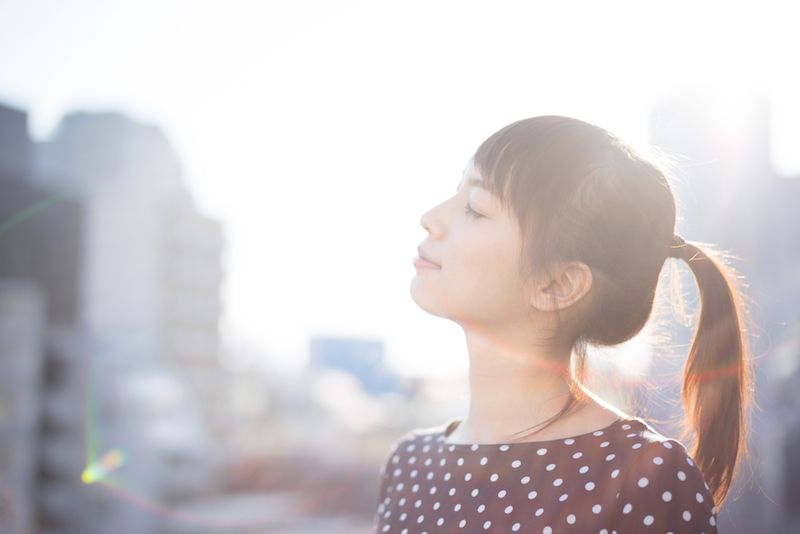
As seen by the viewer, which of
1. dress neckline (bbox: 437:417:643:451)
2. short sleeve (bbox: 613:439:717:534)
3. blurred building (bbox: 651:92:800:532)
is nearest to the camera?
short sleeve (bbox: 613:439:717:534)

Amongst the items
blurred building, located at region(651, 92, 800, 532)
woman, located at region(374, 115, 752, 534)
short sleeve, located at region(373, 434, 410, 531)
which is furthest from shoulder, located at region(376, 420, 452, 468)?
blurred building, located at region(651, 92, 800, 532)

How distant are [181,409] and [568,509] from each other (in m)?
13.2

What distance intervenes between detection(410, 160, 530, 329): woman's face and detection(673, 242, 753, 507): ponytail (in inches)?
10.2

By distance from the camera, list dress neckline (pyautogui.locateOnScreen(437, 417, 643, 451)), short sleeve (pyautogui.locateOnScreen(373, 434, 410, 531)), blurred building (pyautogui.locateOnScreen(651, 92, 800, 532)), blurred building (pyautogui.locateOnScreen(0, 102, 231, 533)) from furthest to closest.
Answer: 1. blurred building (pyautogui.locateOnScreen(0, 102, 231, 533))
2. blurred building (pyautogui.locateOnScreen(651, 92, 800, 532))
3. short sleeve (pyautogui.locateOnScreen(373, 434, 410, 531))
4. dress neckline (pyautogui.locateOnScreen(437, 417, 643, 451))

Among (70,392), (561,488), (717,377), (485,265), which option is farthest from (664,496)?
(70,392)

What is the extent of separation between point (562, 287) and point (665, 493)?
0.98 ft

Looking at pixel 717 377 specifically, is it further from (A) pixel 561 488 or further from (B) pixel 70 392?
(B) pixel 70 392

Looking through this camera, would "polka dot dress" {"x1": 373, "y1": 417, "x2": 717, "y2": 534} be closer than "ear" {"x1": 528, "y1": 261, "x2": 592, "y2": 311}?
Yes

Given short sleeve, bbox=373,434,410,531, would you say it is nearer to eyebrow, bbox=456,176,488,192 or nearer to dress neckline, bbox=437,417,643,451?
dress neckline, bbox=437,417,643,451

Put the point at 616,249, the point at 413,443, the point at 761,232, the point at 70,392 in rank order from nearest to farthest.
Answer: the point at 616,249 < the point at 413,443 < the point at 761,232 < the point at 70,392

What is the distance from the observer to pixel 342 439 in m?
14.9

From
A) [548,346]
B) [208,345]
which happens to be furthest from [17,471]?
[208,345]

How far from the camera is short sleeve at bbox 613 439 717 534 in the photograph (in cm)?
82

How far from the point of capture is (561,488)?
92cm
